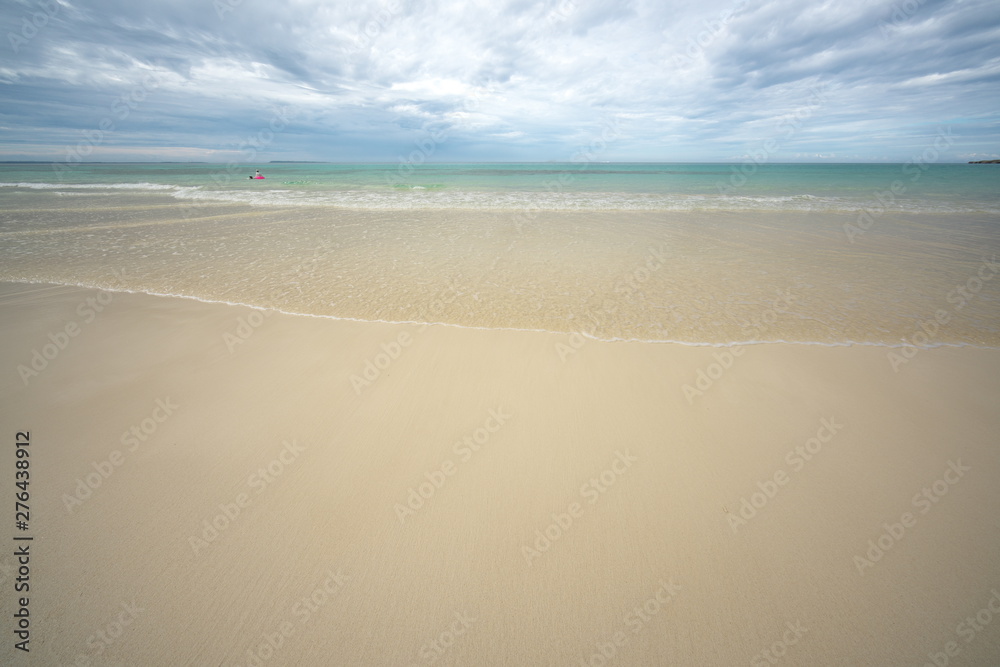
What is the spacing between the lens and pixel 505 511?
2867 mm

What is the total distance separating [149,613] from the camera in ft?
7.29

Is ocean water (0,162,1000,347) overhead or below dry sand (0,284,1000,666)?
overhead

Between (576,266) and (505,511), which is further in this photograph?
(576,266)

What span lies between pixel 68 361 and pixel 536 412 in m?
5.97

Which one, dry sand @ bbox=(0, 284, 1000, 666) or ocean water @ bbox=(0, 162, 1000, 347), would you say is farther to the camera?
ocean water @ bbox=(0, 162, 1000, 347)

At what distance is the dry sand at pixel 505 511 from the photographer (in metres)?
2.17

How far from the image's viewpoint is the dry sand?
217 centimetres

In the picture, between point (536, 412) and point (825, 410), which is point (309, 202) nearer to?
point (536, 412)

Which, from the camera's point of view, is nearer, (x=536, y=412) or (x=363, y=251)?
(x=536, y=412)

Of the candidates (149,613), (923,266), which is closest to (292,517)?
(149,613)

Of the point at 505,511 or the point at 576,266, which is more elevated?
the point at 576,266

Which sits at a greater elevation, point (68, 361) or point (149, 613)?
point (68, 361)

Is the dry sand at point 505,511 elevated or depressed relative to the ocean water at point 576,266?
depressed

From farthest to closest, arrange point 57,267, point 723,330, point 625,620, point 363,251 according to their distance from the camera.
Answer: point 363,251 → point 57,267 → point 723,330 → point 625,620
